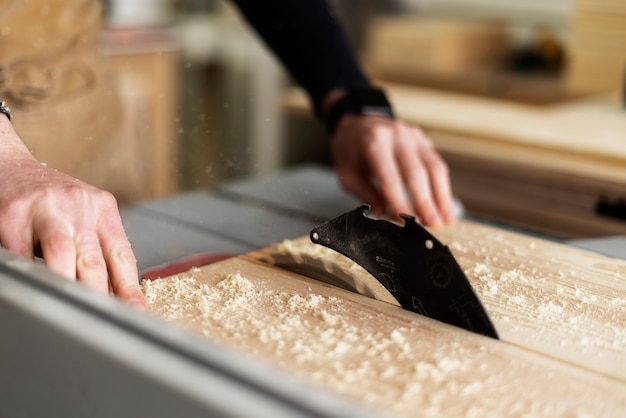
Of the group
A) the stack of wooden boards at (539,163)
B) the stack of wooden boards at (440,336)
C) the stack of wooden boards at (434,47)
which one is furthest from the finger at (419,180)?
the stack of wooden boards at (434,47)

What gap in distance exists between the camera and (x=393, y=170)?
1190 millimetres

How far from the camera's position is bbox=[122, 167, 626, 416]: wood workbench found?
569mm

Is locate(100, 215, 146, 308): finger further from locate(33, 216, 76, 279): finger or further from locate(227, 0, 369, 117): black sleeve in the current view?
locate(227, 0, 369, 117): black sleeve

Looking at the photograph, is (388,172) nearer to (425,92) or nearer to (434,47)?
(425,92)

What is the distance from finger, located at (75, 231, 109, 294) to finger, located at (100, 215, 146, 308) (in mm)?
13

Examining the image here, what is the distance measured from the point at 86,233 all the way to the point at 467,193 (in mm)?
1284

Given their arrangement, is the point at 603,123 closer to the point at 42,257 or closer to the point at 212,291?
the point at 212,291

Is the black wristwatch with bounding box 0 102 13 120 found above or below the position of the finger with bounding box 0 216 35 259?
above

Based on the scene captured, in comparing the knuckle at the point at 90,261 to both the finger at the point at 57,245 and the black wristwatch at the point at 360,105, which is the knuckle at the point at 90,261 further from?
the black wristwatch at the point at 360,105

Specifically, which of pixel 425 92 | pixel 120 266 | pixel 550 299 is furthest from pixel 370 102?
pixel 425 92

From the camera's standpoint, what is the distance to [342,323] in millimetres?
693

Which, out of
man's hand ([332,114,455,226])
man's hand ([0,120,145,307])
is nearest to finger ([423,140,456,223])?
man's hand ([332,114,455,226])

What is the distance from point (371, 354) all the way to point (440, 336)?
0.27ft

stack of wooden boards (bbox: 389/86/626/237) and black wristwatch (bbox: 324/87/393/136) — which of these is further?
stack of wooden boards (bbox: 389/86/626/237)
